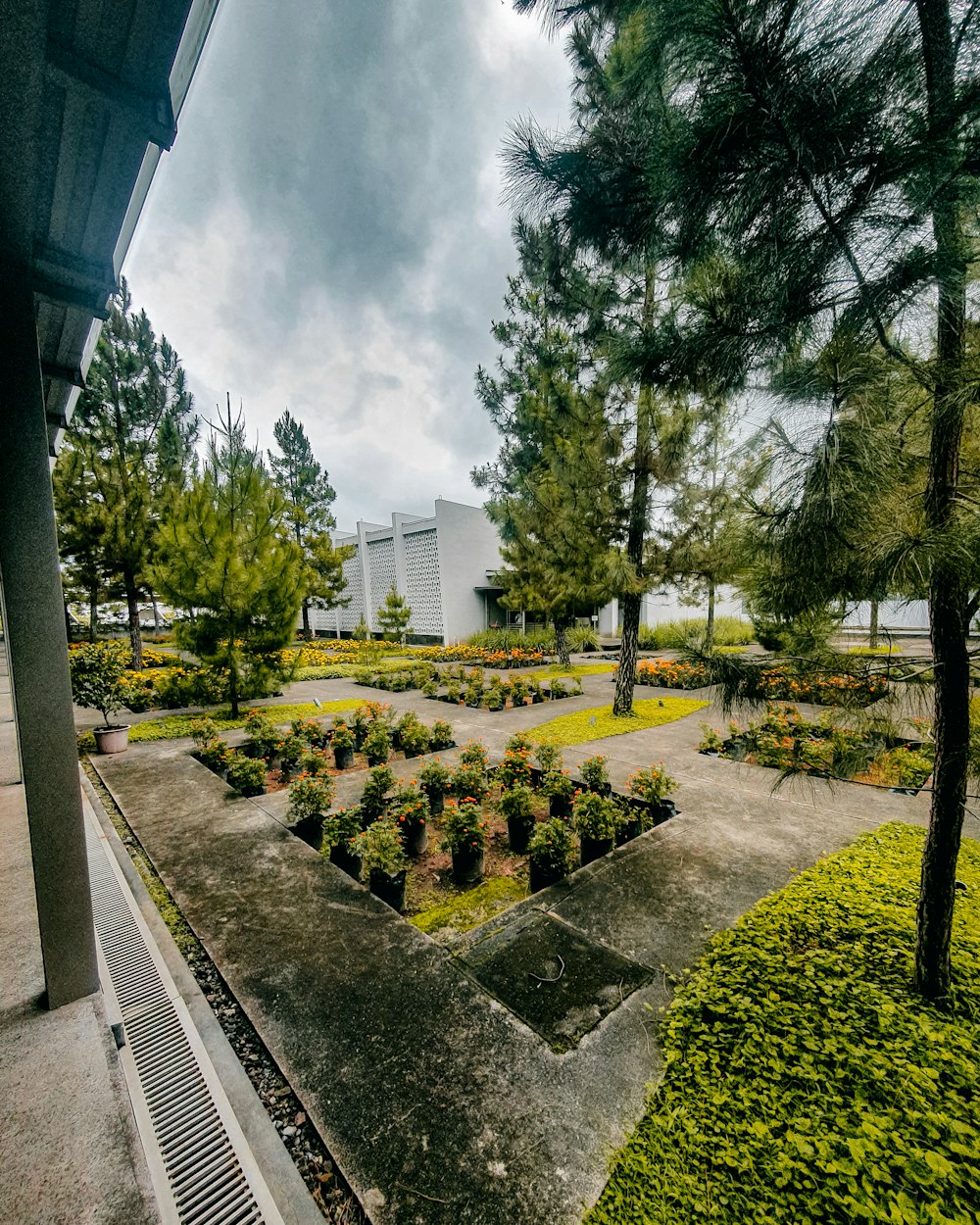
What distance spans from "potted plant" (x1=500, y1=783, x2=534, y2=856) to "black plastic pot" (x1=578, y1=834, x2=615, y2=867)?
0.50 meters

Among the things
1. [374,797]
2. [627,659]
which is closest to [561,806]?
[374,797]

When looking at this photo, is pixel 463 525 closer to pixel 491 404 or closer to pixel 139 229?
pixel 491 404

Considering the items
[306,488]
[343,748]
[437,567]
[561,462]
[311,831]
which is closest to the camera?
[311,831]

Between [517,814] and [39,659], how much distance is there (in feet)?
10.6

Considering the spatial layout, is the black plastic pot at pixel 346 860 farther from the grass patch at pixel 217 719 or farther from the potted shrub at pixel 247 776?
the grass patch at pixel 217 719

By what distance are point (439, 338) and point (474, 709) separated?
14.4 m

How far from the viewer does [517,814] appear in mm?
3781

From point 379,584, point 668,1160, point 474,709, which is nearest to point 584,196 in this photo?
point 668,1160

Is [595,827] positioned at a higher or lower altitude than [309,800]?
lower

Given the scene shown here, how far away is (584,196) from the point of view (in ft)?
7.75

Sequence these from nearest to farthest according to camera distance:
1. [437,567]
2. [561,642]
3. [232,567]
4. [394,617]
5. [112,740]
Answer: [112,740] → [232,567] → [561,642] → [394,617] → [437,567]

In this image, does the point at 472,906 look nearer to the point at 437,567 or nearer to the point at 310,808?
the point at 310,808

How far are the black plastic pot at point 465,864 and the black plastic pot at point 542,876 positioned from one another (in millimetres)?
470

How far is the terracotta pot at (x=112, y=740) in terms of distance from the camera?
21.4 ft
